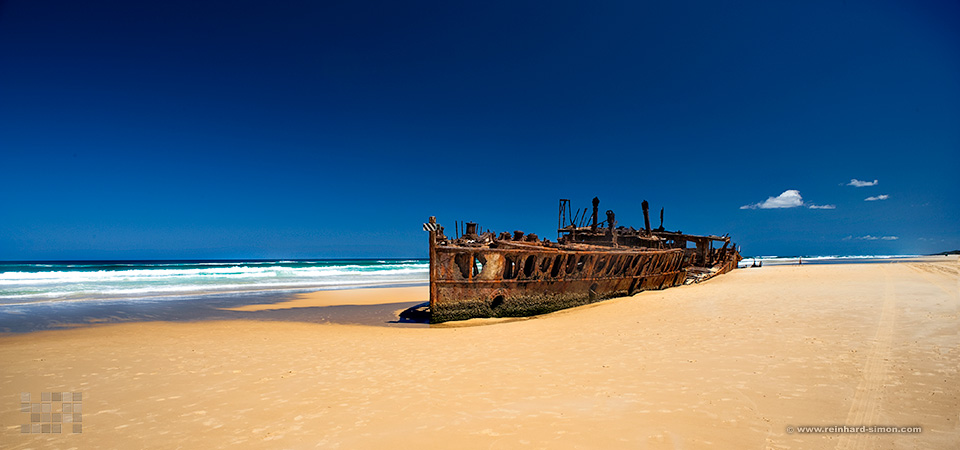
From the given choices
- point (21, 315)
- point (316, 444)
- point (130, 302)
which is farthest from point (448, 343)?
point (130, 302)

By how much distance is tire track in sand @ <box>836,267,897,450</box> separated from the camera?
11.1ft

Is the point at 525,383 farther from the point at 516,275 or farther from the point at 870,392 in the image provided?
the point at 516,275

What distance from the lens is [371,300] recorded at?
17.6 metres

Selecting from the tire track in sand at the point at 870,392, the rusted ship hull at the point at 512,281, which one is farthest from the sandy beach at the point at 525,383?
the rusted ship hull at the point at 512,281

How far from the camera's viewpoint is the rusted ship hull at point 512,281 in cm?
1039

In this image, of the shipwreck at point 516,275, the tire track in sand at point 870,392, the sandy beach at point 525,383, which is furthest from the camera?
the shipwreck at point 516,275

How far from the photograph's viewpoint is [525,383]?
5.18m

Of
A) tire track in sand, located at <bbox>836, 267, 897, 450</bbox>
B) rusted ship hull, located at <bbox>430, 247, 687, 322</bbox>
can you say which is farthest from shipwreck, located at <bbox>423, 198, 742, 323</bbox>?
tire track in sand, located at <bbox>836, 267, 897, 450</bbox>

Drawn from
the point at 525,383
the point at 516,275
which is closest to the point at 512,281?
the point at 516,275

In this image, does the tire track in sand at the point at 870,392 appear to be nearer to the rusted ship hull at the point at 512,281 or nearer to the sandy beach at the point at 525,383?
the sandy beach at the point at 525,383

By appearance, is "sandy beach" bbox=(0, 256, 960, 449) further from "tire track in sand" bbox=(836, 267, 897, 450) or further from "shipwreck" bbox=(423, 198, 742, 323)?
"shipwreck" bbox=(423, 198, 742, 323)

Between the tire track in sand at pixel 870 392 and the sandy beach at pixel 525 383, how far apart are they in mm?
24

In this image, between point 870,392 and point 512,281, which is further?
point 512,281

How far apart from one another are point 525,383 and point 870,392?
11.9 feet
